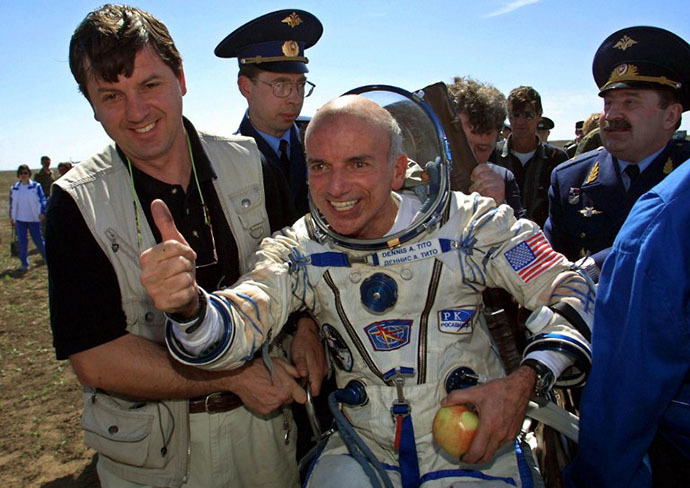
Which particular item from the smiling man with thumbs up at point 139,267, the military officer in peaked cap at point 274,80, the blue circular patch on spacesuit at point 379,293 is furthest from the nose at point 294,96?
the blue circular patch on spacesuit at point 379,293

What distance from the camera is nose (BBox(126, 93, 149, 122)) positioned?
7.17ft

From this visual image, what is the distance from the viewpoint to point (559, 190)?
3.59 meters

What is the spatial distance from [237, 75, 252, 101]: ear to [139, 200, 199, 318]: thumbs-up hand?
247 centimetres

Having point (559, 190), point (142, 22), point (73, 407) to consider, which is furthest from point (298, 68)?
point (73, 407)

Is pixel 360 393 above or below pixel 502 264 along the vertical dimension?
below

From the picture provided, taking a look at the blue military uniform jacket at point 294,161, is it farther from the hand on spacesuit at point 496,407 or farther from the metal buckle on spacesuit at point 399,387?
the hand on spacesuit at point 496,407

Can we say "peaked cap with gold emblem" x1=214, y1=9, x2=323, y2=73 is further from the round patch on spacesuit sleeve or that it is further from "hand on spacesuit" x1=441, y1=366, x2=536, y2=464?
"hand on spacesuit" x1=441, y1=366, x2=536, y2=464

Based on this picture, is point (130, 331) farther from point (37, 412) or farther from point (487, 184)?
point (37, 412)

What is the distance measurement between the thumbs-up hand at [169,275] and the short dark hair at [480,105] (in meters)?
2.41

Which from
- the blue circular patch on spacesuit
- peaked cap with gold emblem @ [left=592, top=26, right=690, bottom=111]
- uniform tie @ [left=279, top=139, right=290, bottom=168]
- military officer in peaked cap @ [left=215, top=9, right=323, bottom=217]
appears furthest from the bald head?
peaked cap with gold emblem @ [left=592, top=26, right=690, bottom=111]

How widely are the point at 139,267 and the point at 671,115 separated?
10.1ft

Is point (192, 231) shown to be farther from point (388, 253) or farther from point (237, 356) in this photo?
point (388, 253)

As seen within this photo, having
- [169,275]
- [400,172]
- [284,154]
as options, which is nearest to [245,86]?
[284,154]

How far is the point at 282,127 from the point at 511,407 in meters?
2.68
